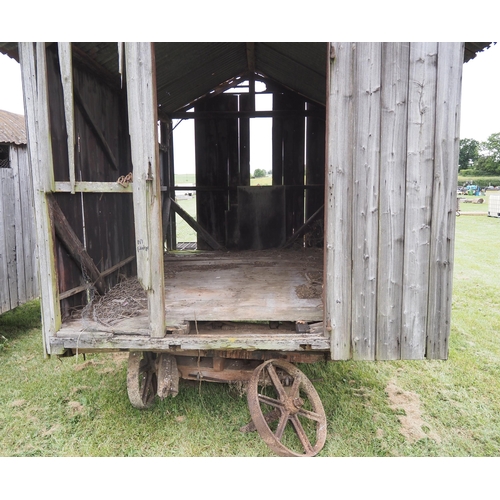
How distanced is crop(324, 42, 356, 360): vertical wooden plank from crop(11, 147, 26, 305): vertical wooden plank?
5226 millimetres

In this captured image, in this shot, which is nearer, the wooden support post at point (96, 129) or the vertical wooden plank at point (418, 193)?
the vertical wooden plank at point (418, 193)

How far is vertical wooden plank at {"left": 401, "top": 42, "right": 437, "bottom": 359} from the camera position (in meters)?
3.01

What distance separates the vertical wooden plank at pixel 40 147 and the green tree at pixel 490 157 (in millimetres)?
61931

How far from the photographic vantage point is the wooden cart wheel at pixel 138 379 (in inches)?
151

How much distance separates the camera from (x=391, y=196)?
3.11m

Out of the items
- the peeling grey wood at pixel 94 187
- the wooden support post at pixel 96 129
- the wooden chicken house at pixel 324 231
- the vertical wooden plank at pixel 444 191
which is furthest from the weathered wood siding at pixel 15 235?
the vertical wooden plank at pixel 444 191

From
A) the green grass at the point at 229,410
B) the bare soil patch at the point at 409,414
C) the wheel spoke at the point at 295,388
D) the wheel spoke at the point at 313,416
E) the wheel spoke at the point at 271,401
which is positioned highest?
the wheel spoke at the point at 295,388

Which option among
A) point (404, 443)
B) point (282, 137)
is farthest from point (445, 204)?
point (282, 137)

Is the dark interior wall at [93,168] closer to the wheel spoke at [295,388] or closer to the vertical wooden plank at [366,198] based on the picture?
the wheel spoke at [295,388]

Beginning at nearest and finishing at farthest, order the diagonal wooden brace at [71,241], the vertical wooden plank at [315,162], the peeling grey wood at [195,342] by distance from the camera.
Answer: the peeling grey wood at [195,342] < the diagonal wooden brace at [71,241] < the vertical wooden plank at [315,162]

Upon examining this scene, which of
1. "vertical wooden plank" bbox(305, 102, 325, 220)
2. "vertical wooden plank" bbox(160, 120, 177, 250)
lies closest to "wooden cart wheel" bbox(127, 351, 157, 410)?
"vertical wooden plank" bbox(160, 120, 177, 250)

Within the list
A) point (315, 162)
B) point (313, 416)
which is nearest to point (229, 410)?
point (313, 416)

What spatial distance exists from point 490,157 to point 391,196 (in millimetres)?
64436

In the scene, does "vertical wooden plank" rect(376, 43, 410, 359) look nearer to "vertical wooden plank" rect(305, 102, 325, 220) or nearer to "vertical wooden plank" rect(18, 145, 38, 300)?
"vertical wooden plank" rect(305, 102, 325, 220)
